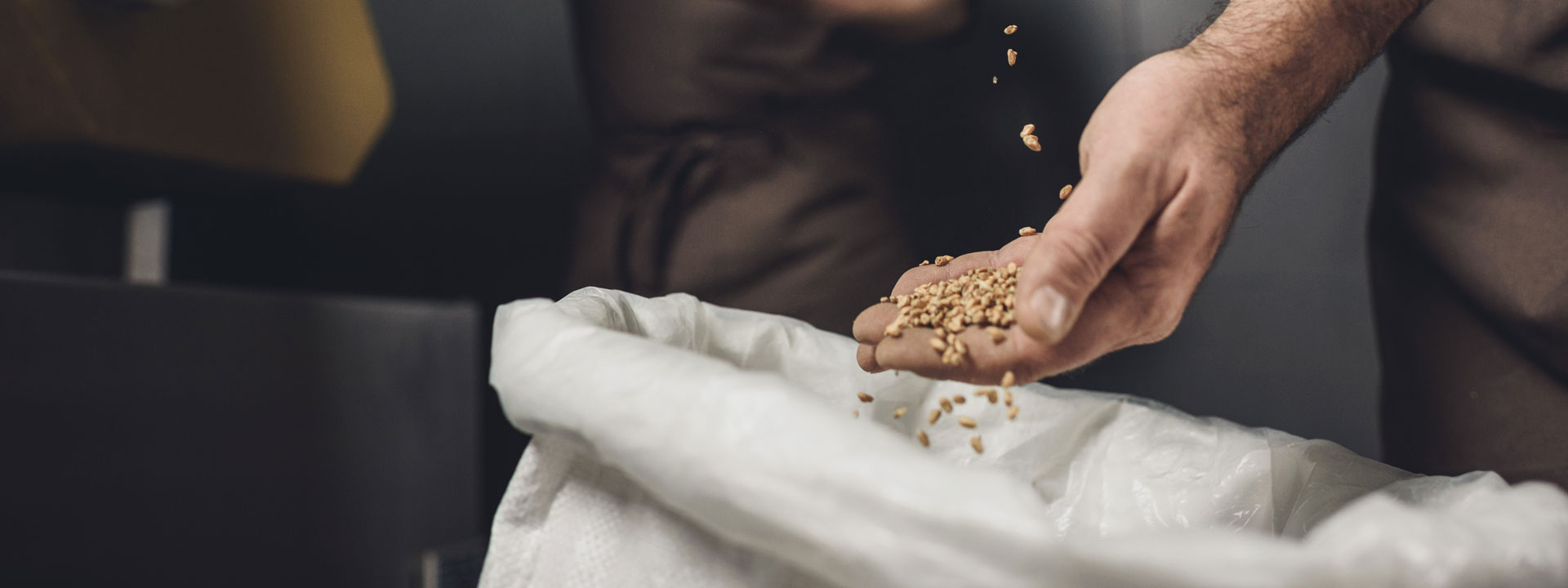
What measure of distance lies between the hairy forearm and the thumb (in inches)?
5.9

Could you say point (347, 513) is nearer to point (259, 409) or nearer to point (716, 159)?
point (259, 409)

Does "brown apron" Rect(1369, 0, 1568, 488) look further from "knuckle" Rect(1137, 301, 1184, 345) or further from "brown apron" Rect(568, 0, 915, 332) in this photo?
"brown apron" Rect(568, 0, 915, 332)

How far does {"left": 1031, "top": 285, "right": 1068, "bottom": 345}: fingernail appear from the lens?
1.20 ft

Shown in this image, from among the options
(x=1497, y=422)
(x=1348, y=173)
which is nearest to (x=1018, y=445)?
(x=1497, y=422)

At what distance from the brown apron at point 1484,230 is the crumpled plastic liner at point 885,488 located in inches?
7.7

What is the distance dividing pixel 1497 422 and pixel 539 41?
1.18 meters

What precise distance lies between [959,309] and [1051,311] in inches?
4.3

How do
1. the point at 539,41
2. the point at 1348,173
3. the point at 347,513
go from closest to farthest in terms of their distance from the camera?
the point at 1348,173
the point at 347,513
the point at 539,41

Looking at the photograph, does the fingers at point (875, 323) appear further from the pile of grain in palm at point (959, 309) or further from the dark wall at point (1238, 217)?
the dark wall at point (1238, 217)

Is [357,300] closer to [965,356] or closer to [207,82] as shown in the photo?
[207,82]

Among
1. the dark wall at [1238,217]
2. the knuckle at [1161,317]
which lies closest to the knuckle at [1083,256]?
the knuckle at [1161,317]

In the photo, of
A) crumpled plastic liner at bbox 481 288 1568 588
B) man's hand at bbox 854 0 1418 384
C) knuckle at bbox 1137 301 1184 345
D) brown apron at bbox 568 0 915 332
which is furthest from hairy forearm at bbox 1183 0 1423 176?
brown apron at bbox 568 0 915 332

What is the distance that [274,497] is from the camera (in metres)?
0.85

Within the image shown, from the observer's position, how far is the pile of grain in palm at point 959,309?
436 millimetres
